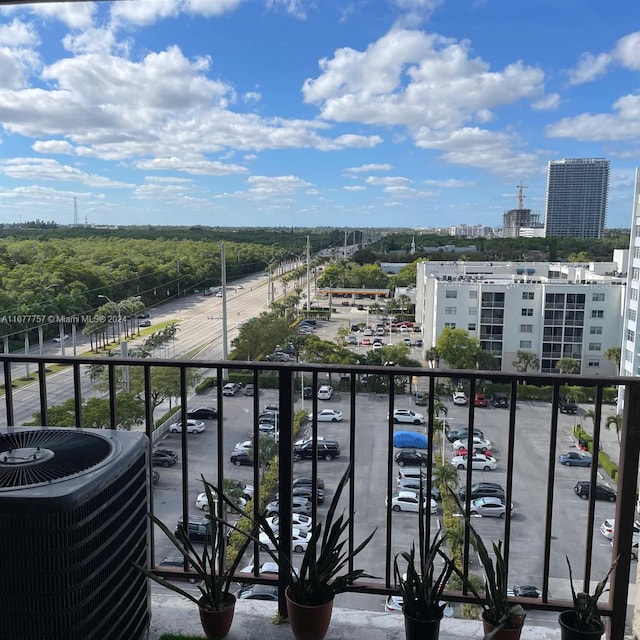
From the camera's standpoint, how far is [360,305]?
40938mm

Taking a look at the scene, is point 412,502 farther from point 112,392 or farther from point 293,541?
point 112,392

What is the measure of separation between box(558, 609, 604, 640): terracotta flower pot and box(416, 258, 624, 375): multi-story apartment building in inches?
1047

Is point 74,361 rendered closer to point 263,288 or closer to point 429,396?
point 429,396

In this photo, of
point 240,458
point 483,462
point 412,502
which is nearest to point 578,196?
point 483,462

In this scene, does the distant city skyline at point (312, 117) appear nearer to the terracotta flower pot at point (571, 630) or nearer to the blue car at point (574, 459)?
the blue car at point (574, 459)

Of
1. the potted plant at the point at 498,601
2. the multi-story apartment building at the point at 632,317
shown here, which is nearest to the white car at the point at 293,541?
the potted plant at the point at 498,601

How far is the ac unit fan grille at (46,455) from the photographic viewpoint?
1.15 meters

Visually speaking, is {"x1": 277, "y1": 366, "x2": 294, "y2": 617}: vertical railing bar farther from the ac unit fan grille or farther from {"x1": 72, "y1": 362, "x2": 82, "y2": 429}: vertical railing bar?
{"x1": 72, "y1": 362, "x2": 82, "y2": 429}: vertical railing bar

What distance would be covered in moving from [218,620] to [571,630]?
0.89 meters

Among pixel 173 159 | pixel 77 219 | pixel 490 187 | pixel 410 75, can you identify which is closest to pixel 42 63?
pixel 77 219

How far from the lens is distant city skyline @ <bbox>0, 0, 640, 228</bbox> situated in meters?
25.8

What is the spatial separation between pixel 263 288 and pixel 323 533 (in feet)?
110

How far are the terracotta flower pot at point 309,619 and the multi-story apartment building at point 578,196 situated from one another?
1251 centimetres

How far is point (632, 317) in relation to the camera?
20469mm
